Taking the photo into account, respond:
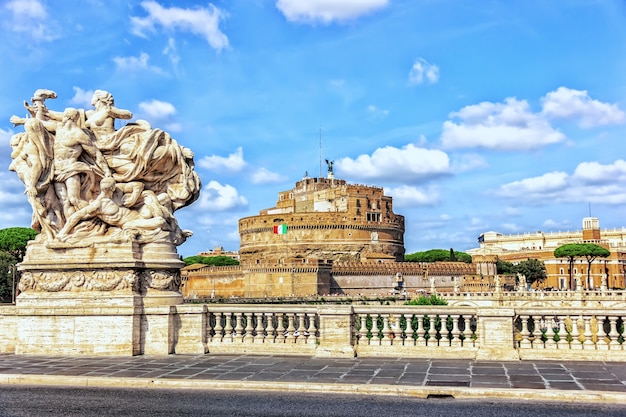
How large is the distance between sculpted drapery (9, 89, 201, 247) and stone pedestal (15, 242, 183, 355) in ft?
1.11

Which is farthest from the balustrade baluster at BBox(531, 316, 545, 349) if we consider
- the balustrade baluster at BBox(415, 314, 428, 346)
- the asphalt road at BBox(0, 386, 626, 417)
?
the asphalt road at BBox(0, 386, 626, 417)

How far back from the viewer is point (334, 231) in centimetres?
10794

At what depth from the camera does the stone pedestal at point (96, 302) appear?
12305 mm

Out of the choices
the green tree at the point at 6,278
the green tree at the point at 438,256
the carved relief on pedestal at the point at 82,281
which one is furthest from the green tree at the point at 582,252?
the carved relief on pedestal at the point at 82,281

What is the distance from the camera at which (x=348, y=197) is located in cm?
11256

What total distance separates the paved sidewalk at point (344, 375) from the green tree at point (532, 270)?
11233cm

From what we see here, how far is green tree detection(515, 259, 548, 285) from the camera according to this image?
119 metres

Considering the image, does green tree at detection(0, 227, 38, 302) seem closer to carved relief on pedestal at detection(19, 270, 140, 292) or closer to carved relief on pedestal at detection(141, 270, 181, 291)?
carved relief on pedestal at detection(19, 270, 140, 292)

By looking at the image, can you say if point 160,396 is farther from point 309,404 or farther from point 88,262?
point 88,262

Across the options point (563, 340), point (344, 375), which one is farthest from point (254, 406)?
point (563, 340)

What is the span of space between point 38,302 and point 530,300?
208ft

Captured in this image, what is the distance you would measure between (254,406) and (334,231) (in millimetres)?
100010

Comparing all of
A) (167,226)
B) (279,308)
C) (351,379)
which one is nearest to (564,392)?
(351,379)

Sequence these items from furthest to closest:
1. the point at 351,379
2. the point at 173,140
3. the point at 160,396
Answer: the point at 173,140 → the point at 351,379 → the point at 160,396
